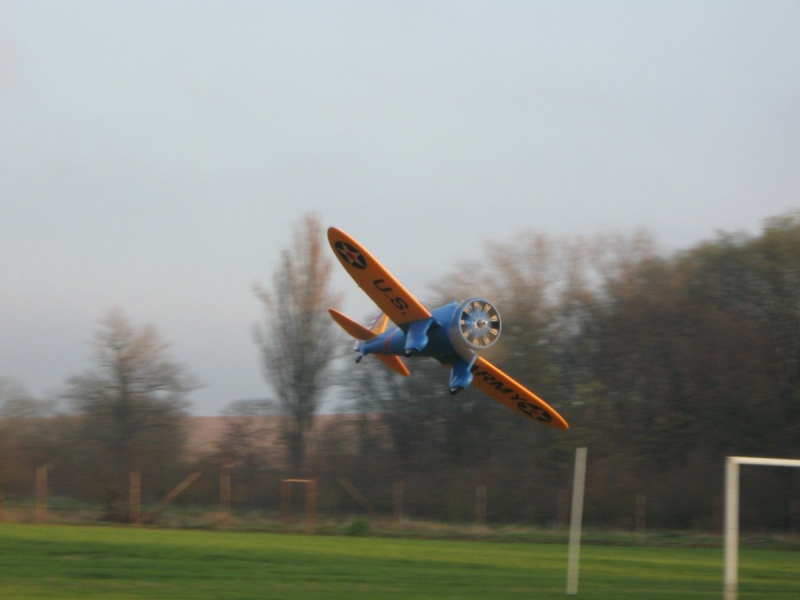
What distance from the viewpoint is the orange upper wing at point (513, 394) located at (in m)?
17.8

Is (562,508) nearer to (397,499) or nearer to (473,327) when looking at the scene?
(397,499)

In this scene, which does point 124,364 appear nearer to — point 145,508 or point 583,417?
point 145,508

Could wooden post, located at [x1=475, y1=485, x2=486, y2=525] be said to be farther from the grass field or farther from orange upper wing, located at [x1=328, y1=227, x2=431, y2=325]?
orange upper wing, located at [x1=328, y1=227, x2=431, y2=325]

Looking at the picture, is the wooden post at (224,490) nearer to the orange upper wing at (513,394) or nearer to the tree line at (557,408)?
the tree line at (557,408)

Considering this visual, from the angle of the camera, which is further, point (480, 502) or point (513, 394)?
point (480, 502)

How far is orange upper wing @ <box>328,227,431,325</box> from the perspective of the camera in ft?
48.9

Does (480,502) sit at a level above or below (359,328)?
below

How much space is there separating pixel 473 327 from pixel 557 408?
939 inches

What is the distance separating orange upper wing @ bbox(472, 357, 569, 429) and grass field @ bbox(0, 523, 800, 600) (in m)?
3.17

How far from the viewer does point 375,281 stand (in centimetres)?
1528

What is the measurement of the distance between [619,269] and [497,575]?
1065 inches

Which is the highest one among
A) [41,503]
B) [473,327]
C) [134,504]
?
[473,327]

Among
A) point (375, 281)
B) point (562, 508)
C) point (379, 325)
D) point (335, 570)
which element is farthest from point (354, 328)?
point (562, 508)

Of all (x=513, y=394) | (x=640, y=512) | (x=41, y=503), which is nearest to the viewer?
(x=513, y=394)
